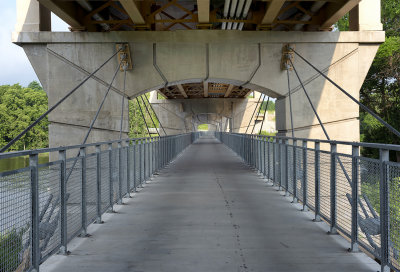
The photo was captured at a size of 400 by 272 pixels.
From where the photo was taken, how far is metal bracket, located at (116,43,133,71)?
13078mm

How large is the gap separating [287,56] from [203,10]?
3.44 m

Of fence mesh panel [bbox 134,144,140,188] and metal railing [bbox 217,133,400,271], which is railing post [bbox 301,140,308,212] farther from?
fence mesh panel [bbox 134,144,140,188]

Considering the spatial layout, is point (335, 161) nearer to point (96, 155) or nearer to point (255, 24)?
point (96, 155)

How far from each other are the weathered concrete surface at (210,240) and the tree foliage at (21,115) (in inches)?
2167

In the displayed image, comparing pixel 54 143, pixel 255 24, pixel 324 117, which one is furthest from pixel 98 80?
pixel 324 117

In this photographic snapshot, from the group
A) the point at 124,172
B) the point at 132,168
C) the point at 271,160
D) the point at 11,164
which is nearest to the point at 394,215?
the point at 124,172

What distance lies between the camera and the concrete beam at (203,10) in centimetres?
1048

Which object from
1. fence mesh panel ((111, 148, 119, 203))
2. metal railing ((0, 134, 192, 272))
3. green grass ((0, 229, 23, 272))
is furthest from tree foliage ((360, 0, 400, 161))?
green grass ((0, 229, 23, 272))

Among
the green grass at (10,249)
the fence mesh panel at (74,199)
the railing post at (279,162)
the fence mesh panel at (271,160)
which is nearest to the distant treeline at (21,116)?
the fence mesh panel at (271,160)

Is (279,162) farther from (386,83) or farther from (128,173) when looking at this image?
(386,83)

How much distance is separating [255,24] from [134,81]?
4.39 metres

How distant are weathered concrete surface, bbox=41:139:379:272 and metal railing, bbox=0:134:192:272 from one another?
0.26m

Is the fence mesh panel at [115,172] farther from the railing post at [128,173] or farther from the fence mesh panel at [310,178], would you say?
the fence mesh panel at [310,178]

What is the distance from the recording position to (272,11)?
11586 mm
